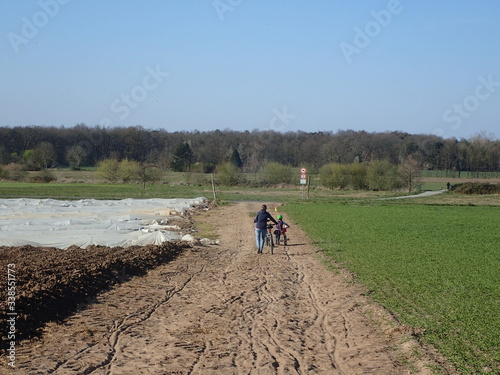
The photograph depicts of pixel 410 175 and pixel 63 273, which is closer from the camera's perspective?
pixel 63 273

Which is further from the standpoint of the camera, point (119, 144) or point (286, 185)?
point (119, 144)

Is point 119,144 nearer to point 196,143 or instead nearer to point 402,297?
point 196,143

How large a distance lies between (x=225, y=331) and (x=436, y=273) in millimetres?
7085

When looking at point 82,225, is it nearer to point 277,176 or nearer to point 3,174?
point 277,176

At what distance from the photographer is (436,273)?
13953mm

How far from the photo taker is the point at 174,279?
14.0m

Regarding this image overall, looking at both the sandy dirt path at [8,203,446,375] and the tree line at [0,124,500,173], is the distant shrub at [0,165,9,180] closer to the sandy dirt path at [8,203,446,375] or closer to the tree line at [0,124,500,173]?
the tree line at [0,124,500,173]

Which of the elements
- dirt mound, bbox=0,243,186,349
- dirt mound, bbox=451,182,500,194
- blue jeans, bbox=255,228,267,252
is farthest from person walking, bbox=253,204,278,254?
dirt mound, bbox=451,182,500,194

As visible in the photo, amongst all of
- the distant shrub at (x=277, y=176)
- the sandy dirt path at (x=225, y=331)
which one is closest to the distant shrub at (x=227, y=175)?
the distant shrub at (x=277, y=176)

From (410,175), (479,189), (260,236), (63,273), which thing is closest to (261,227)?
(260,236)

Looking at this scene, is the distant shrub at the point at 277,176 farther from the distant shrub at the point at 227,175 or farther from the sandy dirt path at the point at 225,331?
the sandy dirt path at the point at 225,331

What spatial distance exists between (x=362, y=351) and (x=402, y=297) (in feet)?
11.2

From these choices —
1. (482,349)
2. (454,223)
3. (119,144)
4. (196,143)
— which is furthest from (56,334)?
(196,143)

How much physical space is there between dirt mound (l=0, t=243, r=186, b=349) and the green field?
6065mm
